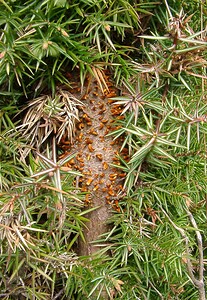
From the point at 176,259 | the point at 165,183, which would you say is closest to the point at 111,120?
the point at 165,183

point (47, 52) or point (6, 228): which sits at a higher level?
point (47, 52)

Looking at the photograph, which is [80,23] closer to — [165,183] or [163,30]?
[163,30]

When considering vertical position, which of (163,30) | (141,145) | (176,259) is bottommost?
(176,259)

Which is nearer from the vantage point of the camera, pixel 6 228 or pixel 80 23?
pixel 6 228
